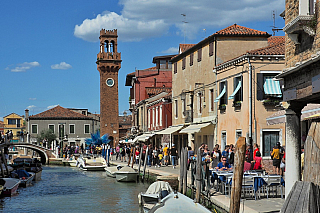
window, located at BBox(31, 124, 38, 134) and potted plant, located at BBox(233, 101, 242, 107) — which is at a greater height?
potted plant, located at BBox(233, 101, 242, 107)

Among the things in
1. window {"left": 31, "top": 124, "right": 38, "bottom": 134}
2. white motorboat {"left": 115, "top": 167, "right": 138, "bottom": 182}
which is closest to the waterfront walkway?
white motorboat {"left": 115, "top": 167, "right": 138, "bottom": 182}

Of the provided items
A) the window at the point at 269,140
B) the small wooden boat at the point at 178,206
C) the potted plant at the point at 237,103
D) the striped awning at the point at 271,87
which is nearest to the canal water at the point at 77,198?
the small wooden boat at the point at 178,206

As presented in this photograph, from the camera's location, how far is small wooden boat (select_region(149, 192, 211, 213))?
36.5 ft

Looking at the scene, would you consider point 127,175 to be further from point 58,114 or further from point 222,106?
point 58,114

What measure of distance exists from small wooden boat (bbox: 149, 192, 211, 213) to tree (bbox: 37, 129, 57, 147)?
61844 mm

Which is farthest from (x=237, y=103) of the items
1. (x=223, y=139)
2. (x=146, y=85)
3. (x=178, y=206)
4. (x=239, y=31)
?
(x=146, y=85)

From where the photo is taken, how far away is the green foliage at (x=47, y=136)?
71.9 m

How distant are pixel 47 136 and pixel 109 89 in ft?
63.1

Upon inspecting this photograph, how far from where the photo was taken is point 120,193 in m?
21.5

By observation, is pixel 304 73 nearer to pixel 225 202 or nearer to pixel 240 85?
pixel 225 202

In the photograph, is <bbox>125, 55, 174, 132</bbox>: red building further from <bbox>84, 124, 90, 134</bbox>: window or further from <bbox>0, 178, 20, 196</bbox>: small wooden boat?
<bbox>84, 124, 90, 134</bbox>: window

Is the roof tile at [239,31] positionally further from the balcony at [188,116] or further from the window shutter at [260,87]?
the balcony at [188,116]

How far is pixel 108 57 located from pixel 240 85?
3938 centimetres

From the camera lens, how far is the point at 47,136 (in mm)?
71875
